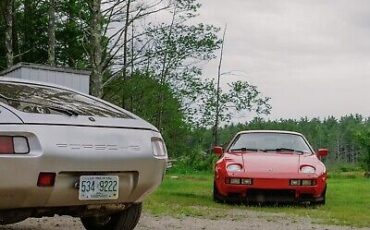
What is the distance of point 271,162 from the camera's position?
32.1 feet

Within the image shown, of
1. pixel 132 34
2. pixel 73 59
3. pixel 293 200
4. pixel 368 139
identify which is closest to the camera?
pixel 293 200

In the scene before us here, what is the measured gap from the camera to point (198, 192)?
477 inches

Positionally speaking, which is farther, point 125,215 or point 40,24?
point 40,24

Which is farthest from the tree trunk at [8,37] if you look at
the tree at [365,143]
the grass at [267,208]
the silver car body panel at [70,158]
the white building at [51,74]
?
the silver car body panel at [70,158]

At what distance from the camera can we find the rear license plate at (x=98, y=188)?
4.62 metres

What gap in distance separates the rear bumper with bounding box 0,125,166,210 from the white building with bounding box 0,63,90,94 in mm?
10462

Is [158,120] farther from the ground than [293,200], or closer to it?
farther from the ground

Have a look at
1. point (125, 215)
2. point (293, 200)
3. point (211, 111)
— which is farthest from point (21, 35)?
point (125, 215)

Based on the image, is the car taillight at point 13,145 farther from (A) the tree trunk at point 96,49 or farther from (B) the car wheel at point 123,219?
(A) the tree trunk at point 96,49

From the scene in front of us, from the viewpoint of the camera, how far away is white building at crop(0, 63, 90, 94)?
15.2 meters

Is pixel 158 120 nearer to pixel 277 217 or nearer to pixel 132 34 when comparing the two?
pixel 132 34

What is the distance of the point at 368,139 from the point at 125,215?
19679 millimetres

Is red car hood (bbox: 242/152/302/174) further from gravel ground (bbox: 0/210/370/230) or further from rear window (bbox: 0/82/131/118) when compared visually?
rear window (bbox: 0/82/131/118)

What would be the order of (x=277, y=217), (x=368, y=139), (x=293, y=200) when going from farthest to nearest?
(x=368, y=139), (x=293, y=200), (x=277, y=217)
